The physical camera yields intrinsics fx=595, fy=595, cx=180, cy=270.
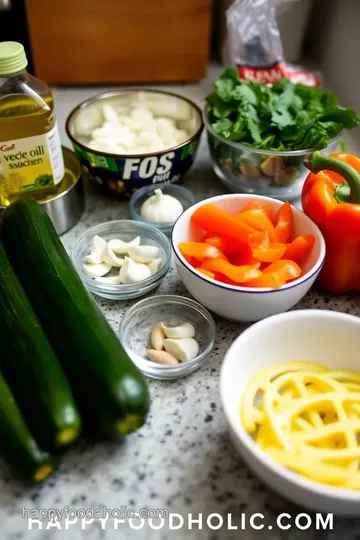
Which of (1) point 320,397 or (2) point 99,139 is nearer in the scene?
(1) point 320,397

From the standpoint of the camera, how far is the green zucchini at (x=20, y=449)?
2.01ft

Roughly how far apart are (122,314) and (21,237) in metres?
0.18

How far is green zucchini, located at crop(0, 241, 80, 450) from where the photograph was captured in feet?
2.04

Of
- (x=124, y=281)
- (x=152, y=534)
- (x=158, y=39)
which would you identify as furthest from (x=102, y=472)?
(x=158, y=39)

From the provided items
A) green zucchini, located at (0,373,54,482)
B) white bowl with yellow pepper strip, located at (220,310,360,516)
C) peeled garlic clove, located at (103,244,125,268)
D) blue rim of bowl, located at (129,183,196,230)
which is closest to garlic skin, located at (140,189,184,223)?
blue rim of bowl, located at (129,183,196,230)

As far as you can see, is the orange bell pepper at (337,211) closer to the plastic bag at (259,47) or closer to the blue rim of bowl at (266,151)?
the blue rim of bowl at (266,151)

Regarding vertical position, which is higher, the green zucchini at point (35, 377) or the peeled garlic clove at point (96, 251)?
the green zucchini at point (35, 377)

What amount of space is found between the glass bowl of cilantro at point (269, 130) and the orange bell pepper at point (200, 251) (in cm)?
24

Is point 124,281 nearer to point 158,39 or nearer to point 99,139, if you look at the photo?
point 99,139

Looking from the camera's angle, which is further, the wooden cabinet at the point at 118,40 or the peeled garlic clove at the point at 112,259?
the wooden cabinet at the point at 118,40

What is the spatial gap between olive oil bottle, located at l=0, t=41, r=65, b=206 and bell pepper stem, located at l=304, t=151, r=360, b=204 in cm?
39

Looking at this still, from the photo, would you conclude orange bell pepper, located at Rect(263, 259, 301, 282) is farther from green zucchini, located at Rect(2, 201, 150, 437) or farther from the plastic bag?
the plastic bag

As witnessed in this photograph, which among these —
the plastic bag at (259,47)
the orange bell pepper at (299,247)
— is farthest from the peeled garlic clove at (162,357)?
the plastic bag at (259,47)

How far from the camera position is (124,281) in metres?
0.87
